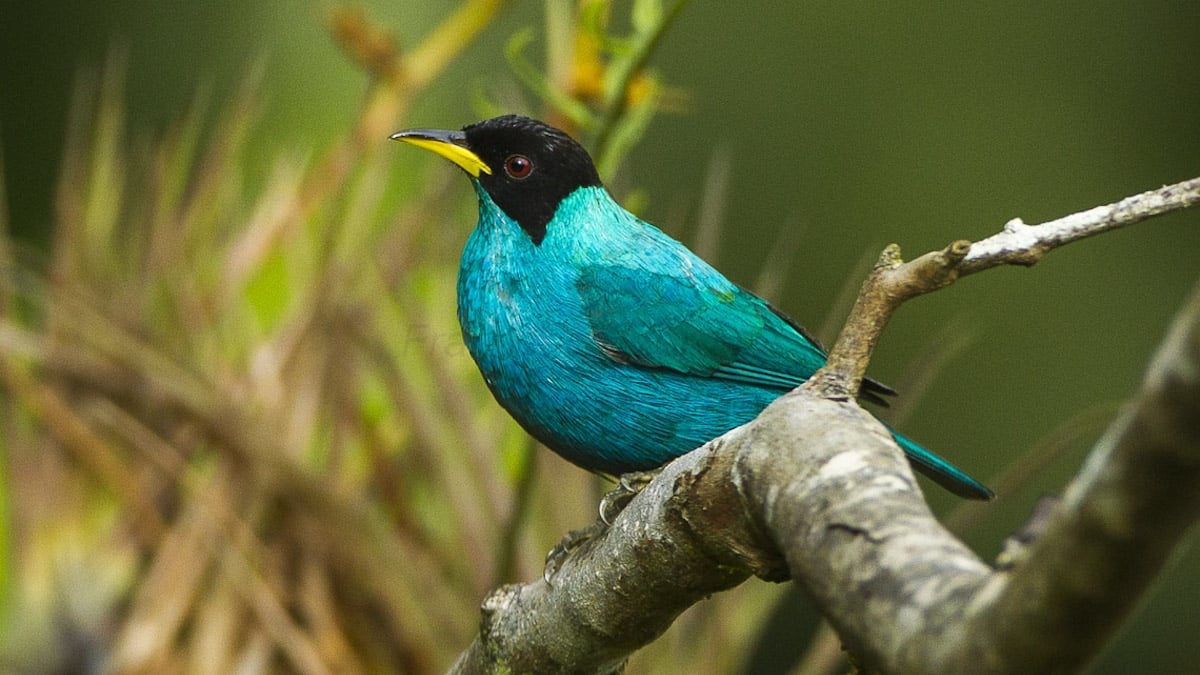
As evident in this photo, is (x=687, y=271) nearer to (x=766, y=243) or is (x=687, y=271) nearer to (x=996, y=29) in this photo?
(x=766, y=243)

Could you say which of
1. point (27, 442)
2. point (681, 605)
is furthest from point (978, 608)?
point (27, 442)

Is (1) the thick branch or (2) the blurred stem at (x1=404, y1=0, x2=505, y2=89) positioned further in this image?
(2) the blurred stem at (x1=404, y1=0, x2=505, y2=89)

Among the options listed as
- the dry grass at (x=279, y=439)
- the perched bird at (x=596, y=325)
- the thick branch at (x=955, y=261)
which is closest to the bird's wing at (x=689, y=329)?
the perched bird at (x=596, y=325)

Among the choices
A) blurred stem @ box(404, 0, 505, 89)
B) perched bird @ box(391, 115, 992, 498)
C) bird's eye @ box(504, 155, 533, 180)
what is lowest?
perched bird @ box(391, 115, 992, 498)

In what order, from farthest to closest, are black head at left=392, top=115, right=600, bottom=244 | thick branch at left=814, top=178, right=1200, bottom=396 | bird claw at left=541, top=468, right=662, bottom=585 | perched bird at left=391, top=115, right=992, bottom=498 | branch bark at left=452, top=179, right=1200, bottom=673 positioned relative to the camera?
black head at left=392, top=115, right=600, bottom=244
perched bird at left=391, top=115, right=992, bottom=498
bird claw at left=541, top=468, right=662, bottom=585
thick branch at left=814, top=178, right=1200, bottom=396
branch bark at left=452, top=179, right=1200, bottom=673

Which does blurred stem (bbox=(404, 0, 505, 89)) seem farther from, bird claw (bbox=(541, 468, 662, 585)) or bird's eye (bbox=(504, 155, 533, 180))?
bird claw (bbox=(541, 468, 662, 585))

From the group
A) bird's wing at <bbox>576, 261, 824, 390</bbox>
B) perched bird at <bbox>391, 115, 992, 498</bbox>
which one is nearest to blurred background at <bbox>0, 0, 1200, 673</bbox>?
perched bird at <bbox>391, 115, 992, 498</bbox>
